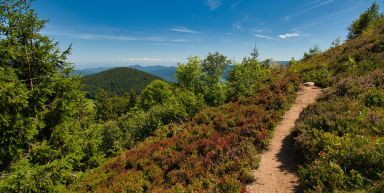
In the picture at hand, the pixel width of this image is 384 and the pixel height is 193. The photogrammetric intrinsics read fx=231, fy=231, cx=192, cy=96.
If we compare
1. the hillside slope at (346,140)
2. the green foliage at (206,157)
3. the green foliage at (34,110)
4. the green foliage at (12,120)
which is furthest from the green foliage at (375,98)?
the green foliage at (12,120)

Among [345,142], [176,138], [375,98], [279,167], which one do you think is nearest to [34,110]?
[176,138]

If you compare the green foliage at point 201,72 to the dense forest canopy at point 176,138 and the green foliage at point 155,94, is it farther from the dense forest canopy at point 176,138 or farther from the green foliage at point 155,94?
the dense forest canopy at point 176,138

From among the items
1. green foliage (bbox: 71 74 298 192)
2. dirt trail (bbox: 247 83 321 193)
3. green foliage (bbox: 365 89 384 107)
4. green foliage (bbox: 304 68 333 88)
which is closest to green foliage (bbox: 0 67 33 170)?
green foliage (bbox: 71 74 298 192)

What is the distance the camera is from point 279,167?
8727mm

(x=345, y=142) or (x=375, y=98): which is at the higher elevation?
(x=375, y=98)

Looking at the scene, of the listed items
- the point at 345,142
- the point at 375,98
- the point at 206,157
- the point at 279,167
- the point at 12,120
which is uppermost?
the point at 375,98

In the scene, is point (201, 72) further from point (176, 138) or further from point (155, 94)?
point (176, 138)

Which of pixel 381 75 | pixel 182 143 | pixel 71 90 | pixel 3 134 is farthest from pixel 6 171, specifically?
pixel 381 75

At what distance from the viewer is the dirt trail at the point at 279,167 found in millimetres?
7682

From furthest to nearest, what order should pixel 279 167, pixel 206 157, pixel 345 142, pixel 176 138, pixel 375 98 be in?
pixel 176 138 < pixel 206 157 < pixel 375 98 < pixel 279 167 < pixel 345 142

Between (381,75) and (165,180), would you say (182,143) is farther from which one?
(381,75)

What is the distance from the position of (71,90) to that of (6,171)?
4.65m

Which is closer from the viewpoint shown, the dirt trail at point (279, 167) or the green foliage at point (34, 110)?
the dirt trail at point (279, 167)

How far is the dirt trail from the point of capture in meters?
7.68
